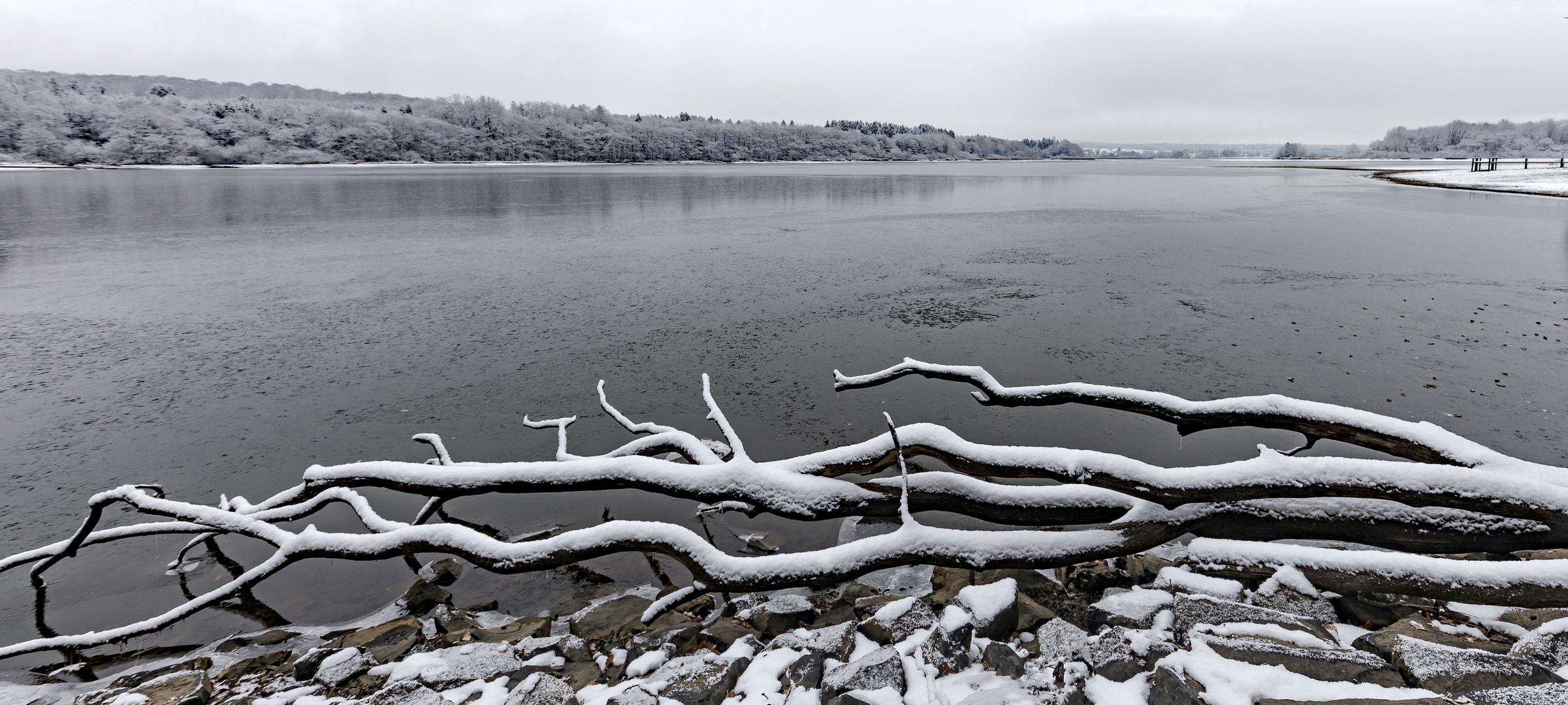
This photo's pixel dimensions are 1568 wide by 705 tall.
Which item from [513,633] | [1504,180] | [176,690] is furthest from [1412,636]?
[1504,180]

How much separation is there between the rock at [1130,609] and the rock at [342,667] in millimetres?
3984

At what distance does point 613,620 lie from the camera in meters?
4.41

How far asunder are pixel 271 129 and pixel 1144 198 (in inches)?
Result: 4660

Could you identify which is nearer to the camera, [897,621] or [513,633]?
[897,621]

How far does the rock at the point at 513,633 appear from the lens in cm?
421

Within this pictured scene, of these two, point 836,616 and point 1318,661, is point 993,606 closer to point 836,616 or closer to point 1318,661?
point 836,616

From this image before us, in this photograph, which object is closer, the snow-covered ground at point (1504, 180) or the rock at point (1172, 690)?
the rock at point (1172, 690)

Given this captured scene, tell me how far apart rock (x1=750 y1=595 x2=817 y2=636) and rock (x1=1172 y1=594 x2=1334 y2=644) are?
78.0 inches

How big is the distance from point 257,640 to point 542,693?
7.55 ft

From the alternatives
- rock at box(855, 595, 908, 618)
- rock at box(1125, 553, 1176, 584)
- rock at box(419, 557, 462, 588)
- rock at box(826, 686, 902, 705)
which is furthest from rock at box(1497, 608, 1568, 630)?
rock at box(419, 557, 462, 588)

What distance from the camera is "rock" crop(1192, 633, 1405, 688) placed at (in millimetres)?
3109

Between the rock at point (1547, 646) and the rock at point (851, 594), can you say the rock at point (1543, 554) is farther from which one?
the rock at point (851, 594)

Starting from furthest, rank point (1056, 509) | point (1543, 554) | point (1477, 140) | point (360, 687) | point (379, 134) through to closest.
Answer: point (1477, 140) < point (379, 134) < point (1543, 554) < point (1056, 509) < point (360, 687)

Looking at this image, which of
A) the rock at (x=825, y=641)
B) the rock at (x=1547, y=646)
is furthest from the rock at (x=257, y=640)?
the rock at (x=1547, y=646)
